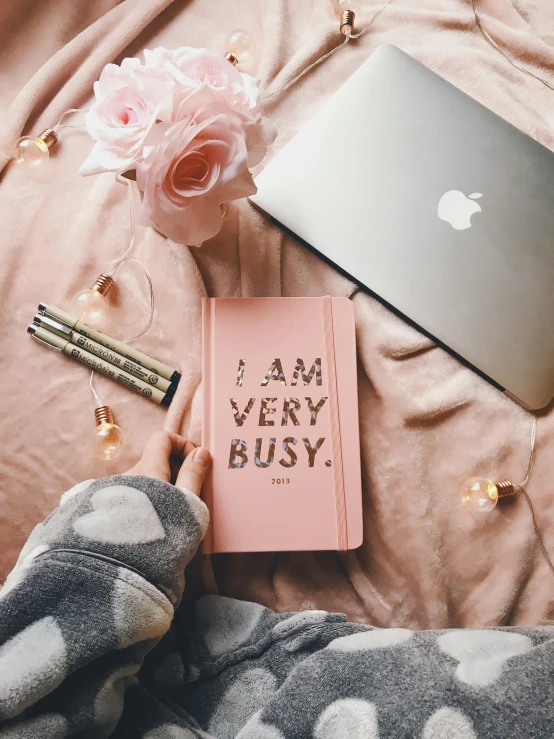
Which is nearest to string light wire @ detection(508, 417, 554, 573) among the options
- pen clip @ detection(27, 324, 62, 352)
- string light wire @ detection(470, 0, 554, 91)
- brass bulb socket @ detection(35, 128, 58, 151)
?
string light wire @ detection(470, 0, 554, 91)

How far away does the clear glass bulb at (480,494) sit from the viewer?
2.28ft

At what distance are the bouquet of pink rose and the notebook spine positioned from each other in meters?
0.14

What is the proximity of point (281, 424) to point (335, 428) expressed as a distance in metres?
0.07

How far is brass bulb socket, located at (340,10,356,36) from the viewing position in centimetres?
79

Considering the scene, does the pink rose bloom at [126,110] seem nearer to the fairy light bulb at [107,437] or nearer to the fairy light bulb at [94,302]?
the fairy light bulb at [94,302]

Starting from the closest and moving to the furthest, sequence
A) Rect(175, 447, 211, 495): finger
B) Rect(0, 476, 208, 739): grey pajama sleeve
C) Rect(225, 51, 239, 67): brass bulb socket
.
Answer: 1. Rect(0, 476, 208, 739): grey pajama sleeve
2. Rect(175, 447, 211, 495): finger
3. Rect(225, 51, 239, 67): brass bulb socket

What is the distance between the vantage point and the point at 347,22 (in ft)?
2.61

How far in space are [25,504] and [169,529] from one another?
219 millimetres

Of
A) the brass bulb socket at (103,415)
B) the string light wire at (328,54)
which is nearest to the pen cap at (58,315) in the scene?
the brass bulb socket at (103,415)

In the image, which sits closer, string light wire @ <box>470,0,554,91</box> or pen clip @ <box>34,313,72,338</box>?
pen clip @ <box>34,313,72,338</box>

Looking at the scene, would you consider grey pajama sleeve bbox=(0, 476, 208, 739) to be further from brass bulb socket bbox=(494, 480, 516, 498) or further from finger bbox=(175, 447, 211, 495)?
brass bulb socket bbox=(494, 480, 516, 498)

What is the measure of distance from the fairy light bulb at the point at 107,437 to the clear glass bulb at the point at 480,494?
42 centimetres

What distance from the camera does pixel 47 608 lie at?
0.51 metres

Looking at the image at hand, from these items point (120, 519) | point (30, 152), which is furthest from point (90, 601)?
point (30, 152)
